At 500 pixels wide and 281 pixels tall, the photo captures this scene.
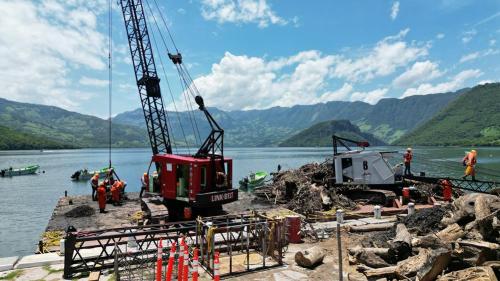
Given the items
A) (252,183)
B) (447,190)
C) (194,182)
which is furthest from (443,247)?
(252,183)

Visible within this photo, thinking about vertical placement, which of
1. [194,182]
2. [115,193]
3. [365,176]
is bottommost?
[115,193]

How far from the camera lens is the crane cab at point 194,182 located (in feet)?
57.9

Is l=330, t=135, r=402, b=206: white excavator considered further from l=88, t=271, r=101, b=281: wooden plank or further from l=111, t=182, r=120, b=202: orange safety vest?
l=88, t=271, r=101, b=281: wooden plank

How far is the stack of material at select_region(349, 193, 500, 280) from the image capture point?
29.2ft

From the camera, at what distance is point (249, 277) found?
1086 cm

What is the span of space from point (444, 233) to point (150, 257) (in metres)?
9.93

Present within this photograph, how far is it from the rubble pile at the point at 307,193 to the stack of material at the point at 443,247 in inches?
284

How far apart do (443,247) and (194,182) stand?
1090 centimetres

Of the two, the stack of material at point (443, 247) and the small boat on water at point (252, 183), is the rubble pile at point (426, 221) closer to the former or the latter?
the stack of material at point (443, 247)

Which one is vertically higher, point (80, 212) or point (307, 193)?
point (307, 193)

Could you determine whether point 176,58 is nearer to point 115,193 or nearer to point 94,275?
point 115,193

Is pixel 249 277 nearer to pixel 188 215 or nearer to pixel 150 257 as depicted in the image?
pixel 150 257

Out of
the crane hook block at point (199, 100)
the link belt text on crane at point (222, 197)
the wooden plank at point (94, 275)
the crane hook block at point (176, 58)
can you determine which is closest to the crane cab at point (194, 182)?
the link belt text on crane at point (222, 197)

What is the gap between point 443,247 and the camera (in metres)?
10.6
